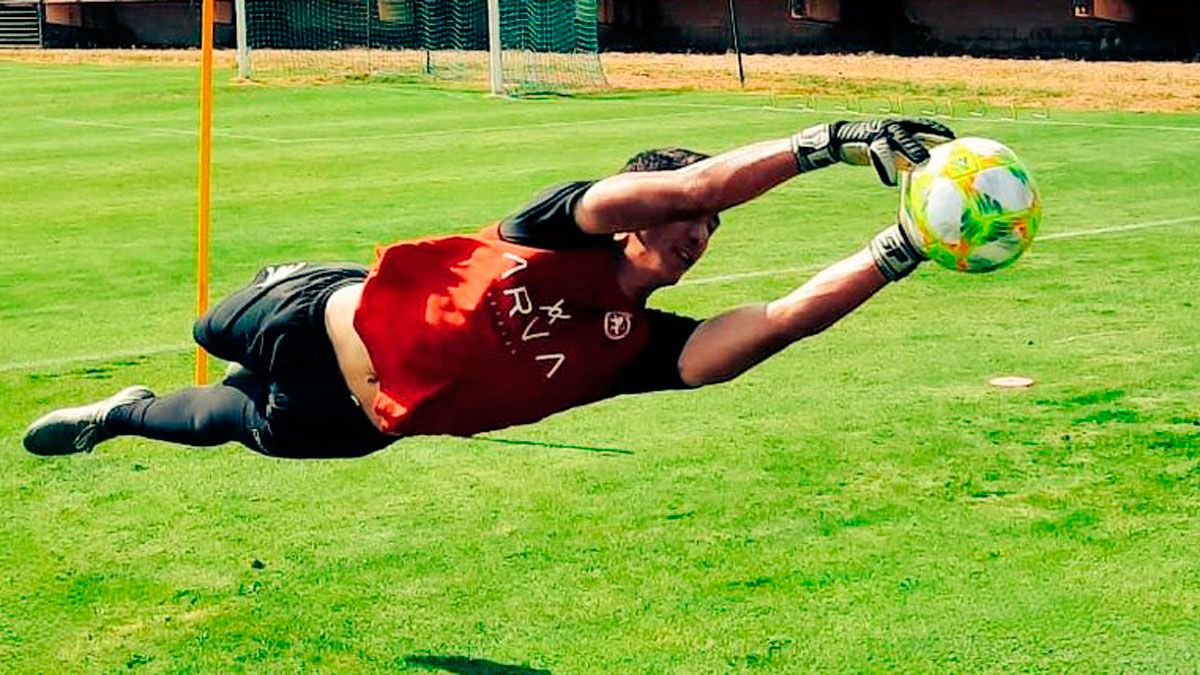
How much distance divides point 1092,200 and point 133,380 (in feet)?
33.4

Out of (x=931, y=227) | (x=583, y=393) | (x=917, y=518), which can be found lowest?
(x=917, y=518)

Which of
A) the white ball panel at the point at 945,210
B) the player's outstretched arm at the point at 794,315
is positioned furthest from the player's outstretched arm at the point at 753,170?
the player's outstretched arm at the point at 794,315

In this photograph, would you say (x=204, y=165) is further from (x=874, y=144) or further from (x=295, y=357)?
(x=874, y=144)

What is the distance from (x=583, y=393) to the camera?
A: 641cm

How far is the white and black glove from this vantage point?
18.3 ft

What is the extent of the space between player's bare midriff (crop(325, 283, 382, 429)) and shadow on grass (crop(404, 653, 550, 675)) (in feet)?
2.51

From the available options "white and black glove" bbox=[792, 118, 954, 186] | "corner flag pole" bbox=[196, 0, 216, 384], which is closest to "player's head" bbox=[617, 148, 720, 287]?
"white and black glove" bbox=[792, 118, 954, 186]

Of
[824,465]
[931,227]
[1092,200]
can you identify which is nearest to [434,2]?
[1092,200]

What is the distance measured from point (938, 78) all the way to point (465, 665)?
30.3 meters

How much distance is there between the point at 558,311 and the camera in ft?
20.4

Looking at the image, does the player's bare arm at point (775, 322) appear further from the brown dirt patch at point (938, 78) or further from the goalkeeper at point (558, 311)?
the brown dirt patch at point (938, 78)

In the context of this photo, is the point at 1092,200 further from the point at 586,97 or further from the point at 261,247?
the point at 586,97

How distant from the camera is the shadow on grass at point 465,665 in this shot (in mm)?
6414

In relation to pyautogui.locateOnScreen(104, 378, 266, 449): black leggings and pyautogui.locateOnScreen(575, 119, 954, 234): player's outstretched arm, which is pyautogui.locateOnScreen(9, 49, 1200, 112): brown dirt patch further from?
pyautogui.locateOnScreen(575, 119, 954, 234): player's outstretched arm
